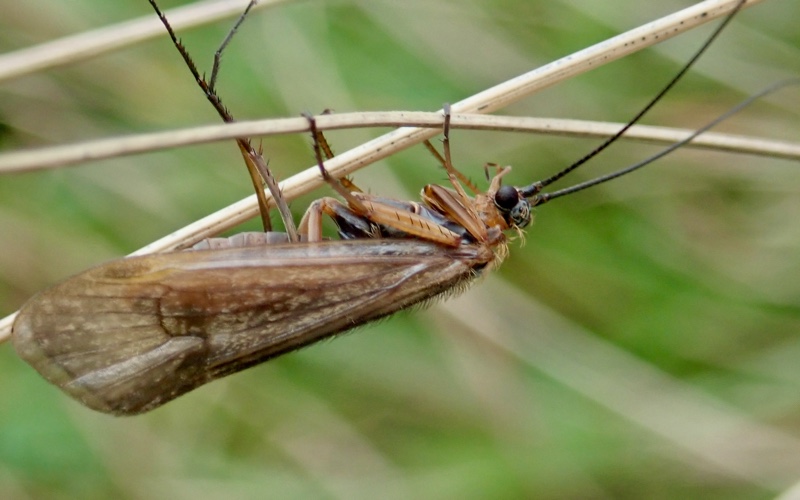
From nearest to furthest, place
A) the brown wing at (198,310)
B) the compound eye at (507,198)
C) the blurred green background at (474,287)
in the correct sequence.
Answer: the brown wing at (198,310) → the compound eye at (507,198) → the blurred green background at (474,287)

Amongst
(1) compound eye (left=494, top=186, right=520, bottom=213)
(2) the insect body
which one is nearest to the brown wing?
(2) the insect body

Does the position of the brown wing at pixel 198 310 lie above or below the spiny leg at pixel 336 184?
below

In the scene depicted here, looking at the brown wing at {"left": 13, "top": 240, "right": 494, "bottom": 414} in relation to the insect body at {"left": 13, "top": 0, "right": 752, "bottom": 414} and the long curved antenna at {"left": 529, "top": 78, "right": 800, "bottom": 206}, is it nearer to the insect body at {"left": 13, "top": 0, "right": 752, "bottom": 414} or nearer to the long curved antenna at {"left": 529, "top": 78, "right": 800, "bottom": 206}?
the insect body at {"left": 13, "top": 0, "right": 752, "bottom": 414}

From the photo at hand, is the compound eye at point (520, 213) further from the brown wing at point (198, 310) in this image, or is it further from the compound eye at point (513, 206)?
the brown wing at point (198, 310)

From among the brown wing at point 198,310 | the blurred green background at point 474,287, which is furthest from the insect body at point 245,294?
the blurred green background at point 474,287

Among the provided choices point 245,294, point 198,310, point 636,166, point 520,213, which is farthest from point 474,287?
point 198,310

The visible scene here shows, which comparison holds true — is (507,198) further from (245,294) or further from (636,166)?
(245,294)
